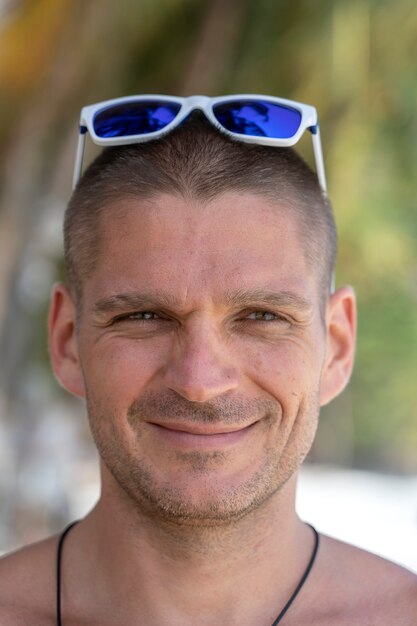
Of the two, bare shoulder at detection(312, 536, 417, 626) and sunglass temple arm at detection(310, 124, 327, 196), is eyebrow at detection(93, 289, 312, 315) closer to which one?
sunglass temple arm at detection(310, 124, 327, 196)

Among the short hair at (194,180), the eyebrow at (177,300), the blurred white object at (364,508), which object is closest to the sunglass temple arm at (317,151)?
the short hair at (194,180)

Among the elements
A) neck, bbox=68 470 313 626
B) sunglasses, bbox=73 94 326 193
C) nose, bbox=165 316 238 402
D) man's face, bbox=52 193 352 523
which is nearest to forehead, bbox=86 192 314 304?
man's face, bbox=52 193 352 523

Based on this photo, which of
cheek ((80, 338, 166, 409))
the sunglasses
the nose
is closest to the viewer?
the nose

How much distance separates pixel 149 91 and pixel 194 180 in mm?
5412

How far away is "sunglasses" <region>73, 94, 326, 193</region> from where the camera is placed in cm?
286

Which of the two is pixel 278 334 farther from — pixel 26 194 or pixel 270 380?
pixel 26 194

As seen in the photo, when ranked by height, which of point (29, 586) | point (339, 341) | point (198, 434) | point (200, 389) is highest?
point (339, 341)

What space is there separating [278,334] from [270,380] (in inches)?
5.6

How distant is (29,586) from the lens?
2830 mm

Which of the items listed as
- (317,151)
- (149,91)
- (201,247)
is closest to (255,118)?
(317,151)

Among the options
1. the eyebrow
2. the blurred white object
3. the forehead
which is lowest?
the blurred white object

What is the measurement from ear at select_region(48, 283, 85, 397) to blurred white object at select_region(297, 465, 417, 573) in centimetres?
467

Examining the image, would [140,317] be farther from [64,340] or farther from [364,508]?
[364,508]

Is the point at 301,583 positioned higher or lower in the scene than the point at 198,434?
lower
